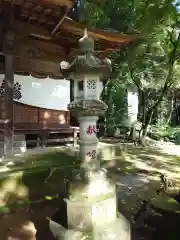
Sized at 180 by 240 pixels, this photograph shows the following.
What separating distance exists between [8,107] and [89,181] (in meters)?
4.05

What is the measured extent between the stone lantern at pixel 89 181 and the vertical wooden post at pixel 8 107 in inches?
129

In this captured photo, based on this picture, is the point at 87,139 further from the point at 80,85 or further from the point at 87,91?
the point at 80,85

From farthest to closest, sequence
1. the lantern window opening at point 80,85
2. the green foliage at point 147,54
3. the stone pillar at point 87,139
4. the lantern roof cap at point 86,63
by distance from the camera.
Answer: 1. the green foliage at point 147,54
2. the lantern window opening at point 80,85
3. the stone pillar at point 87,139
4. the lantern roof cap at point 86,63

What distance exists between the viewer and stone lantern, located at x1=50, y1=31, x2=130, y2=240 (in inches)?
128

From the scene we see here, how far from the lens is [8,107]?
639 centimetres

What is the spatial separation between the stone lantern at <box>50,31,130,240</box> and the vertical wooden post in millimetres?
3274

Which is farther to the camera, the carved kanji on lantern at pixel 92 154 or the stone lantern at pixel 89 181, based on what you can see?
the carved kanji on lantern at pixel 92 154

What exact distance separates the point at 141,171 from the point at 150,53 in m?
6.82

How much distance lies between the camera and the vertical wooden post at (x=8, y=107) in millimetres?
6391

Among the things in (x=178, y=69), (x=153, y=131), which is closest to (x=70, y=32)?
(x=178, y=69)

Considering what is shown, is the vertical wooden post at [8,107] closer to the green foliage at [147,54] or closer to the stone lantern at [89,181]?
the green foliage at [147,54]

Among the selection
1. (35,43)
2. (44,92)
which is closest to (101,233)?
(44,92)

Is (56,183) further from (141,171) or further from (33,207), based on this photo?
(141,171)

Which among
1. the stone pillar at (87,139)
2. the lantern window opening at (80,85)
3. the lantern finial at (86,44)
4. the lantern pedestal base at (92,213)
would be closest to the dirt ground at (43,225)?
the lantern pedestal base at (92,213)
